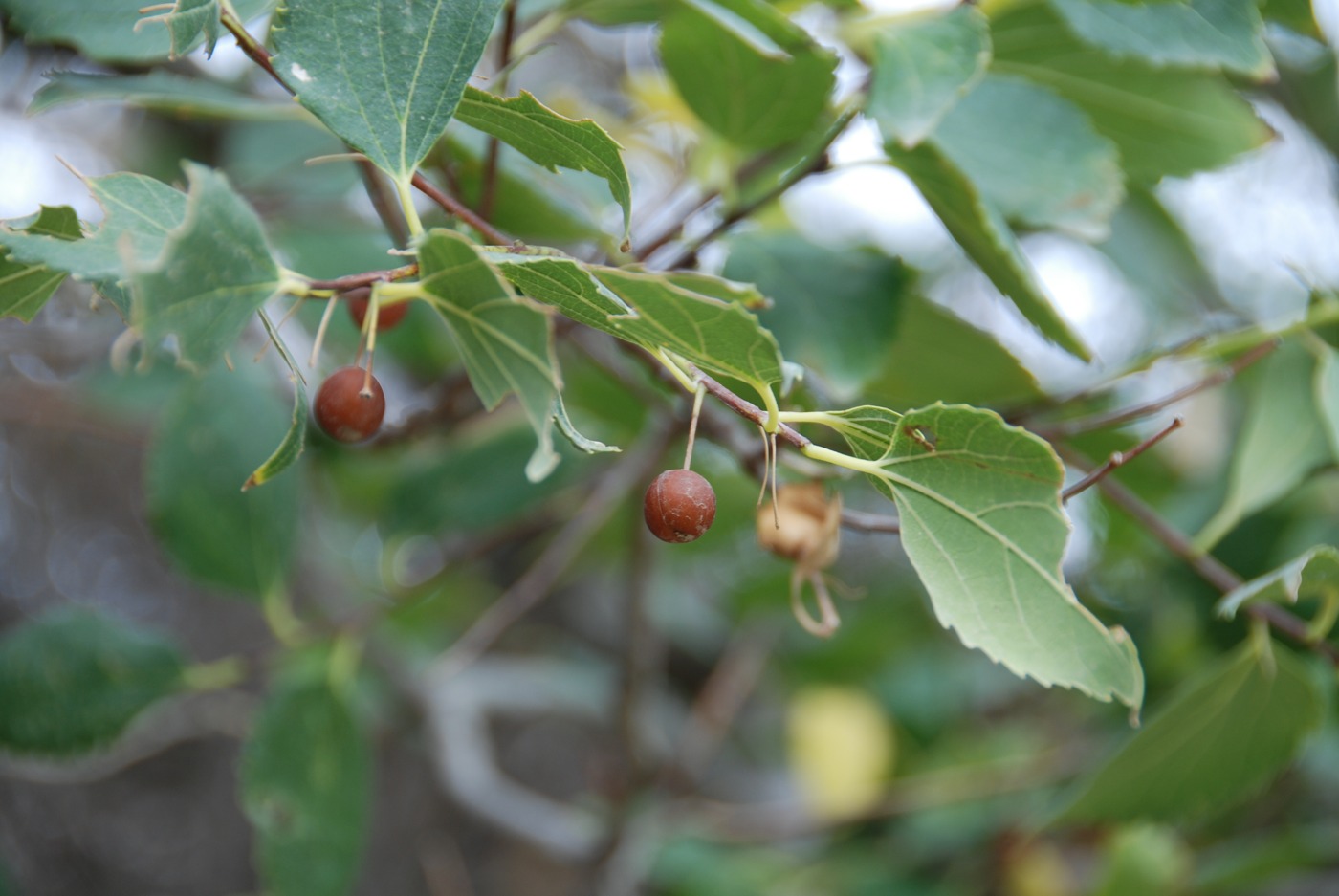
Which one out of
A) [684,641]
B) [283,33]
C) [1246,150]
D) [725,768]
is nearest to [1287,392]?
[1246,150]

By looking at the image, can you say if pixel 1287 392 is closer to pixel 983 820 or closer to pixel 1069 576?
pixel 1069 576

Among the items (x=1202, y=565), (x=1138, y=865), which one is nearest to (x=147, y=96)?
(x=1202, y=565)

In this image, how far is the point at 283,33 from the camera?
44 centimetres

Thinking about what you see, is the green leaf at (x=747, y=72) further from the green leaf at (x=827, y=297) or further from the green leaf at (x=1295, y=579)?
the green leaf at (x=1295, y=579)

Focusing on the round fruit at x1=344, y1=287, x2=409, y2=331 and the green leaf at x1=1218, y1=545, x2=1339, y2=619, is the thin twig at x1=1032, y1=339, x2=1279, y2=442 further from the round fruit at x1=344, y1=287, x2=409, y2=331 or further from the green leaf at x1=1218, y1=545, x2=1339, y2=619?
the round fruit at x1=344, y1=287, x2=409, y2=331

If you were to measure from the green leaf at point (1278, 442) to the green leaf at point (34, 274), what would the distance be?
2.47ft

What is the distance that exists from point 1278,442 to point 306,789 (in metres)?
0.88

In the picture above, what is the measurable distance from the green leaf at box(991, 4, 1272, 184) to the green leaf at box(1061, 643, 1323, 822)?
1.33ft

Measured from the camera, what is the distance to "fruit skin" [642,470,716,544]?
42 centimetres

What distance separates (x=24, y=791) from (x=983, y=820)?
1.73 meters

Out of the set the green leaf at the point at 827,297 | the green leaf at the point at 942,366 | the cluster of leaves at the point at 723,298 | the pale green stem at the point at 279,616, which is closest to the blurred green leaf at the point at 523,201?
the cluster of leaves at the point at 723,298

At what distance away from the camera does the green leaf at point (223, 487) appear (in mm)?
931

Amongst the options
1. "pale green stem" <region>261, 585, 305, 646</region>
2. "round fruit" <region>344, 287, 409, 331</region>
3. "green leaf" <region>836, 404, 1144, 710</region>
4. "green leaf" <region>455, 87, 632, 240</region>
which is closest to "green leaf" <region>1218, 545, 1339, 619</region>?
"green leaf" <region>836, 404, 1144, 710</region>

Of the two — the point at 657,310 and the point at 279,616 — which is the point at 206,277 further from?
the point at 279,616
